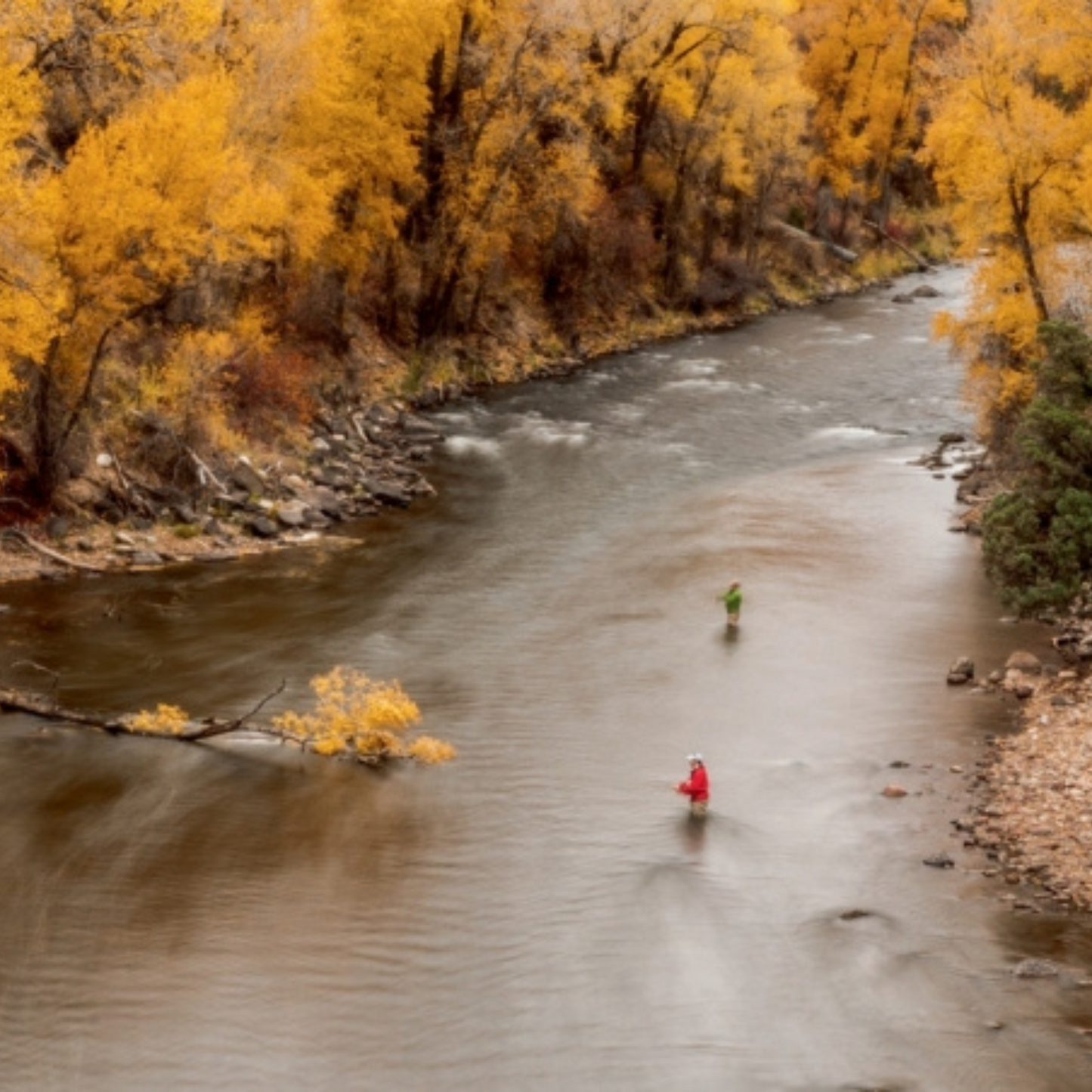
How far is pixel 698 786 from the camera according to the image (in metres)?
19.5

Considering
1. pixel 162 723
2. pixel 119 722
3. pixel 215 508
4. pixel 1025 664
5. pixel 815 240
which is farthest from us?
pixel 815 240

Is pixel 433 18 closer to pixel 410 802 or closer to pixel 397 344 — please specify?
pixel 397 344

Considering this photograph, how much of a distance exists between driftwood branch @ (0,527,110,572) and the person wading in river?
12.9 m

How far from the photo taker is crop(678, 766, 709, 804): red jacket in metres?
19.5

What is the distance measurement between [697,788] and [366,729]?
205 inches

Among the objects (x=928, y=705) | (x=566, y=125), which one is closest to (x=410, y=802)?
(x=928, y=705)

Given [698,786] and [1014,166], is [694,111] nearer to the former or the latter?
[1014,166]

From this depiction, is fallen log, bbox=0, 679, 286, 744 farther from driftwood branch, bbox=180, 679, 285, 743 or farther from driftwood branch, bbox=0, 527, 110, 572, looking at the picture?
driftwood branch, bbox=0, 527, 110, 572

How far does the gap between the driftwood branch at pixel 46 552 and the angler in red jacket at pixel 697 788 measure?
589 inches

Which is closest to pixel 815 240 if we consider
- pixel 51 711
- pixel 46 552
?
pixel 46 552

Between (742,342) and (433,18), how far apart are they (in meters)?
20.4

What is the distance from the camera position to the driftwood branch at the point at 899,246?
76.7 meters

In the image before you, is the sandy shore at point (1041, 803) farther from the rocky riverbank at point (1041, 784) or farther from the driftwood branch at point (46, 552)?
the driftwood branch at point (46, 552)

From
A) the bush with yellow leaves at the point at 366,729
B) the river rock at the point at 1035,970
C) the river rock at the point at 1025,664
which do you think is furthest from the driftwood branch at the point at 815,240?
the river rock at the point at 1035,970
